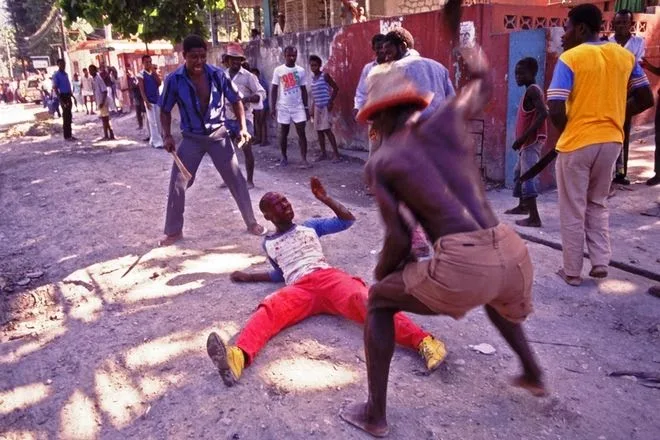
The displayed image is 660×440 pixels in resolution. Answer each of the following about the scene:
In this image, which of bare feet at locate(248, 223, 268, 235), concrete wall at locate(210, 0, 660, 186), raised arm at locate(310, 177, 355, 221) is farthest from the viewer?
concrete wall at locate(210, 0, 660, 186)

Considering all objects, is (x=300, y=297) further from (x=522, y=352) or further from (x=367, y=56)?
(x=367, y=56)

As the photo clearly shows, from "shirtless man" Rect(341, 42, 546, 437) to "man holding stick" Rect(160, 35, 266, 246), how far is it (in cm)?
317

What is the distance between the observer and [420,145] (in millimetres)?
1979

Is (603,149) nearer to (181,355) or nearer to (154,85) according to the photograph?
(181,355)

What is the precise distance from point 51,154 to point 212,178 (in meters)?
5.33

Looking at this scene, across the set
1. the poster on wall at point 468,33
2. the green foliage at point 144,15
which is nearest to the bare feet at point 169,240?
the poster on wall at point 468,33

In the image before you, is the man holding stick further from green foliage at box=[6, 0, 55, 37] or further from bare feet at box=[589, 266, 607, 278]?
green foliage at box=[6, 0, 55, 37]

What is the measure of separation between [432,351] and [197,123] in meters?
3.22

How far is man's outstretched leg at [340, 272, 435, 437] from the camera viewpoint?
84.0 inches

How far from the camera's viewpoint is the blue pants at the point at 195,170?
515 centimetres

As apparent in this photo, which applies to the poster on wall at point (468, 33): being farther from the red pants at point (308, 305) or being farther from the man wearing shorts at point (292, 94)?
the red pants at point (308, 305)

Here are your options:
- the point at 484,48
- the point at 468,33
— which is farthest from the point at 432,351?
the point at 468,33

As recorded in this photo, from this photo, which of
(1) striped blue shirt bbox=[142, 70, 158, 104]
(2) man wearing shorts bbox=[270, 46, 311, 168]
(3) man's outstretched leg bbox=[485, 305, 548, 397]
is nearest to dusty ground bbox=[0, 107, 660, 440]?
(3) man's outstretched leg bbox=[485, 305, 548, 397]

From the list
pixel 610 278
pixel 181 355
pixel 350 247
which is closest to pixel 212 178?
pixel 350 247
